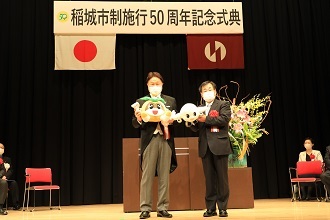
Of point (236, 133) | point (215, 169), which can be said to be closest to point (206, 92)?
point (215, 169)

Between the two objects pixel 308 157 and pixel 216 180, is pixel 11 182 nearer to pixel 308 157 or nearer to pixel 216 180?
pixel 216 180

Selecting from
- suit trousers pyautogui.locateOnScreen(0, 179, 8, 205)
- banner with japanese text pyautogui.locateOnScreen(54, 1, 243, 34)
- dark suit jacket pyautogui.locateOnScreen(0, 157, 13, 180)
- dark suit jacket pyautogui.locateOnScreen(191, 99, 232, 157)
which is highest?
banner with japanese text pyautogui.locateOnScreen(54, 1, 243, 34)

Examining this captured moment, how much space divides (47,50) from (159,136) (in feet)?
15.5

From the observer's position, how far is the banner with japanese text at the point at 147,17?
786cm

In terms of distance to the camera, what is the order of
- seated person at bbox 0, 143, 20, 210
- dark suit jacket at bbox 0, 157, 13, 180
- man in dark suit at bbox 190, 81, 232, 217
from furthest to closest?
seated person at bbox 0, 143, 20, 210 → dark suit jacket at bbox 0, 157, 13, 180 → man in dark suit at bbox 190, 81, 232, 217

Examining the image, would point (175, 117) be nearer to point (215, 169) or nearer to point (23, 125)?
point (215, 169)

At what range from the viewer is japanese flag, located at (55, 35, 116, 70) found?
7848mm

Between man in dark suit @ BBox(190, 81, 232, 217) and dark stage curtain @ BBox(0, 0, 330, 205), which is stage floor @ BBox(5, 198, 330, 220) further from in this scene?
dark stage curtain @ BBox(0, 0, 330, 205)

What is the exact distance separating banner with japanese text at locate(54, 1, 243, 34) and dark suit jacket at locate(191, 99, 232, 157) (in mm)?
4055

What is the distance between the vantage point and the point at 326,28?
8.86 meters

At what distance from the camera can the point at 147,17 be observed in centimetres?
802

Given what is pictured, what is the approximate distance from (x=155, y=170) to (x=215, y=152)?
2.13 ft

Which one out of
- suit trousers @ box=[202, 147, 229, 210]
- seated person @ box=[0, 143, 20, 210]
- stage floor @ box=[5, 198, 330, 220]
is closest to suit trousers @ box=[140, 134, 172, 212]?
stage floor @ box=[5, 198, 330, 220]

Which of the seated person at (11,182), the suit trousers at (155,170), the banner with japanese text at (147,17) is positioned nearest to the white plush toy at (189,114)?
the suit trousers at (155,170)
